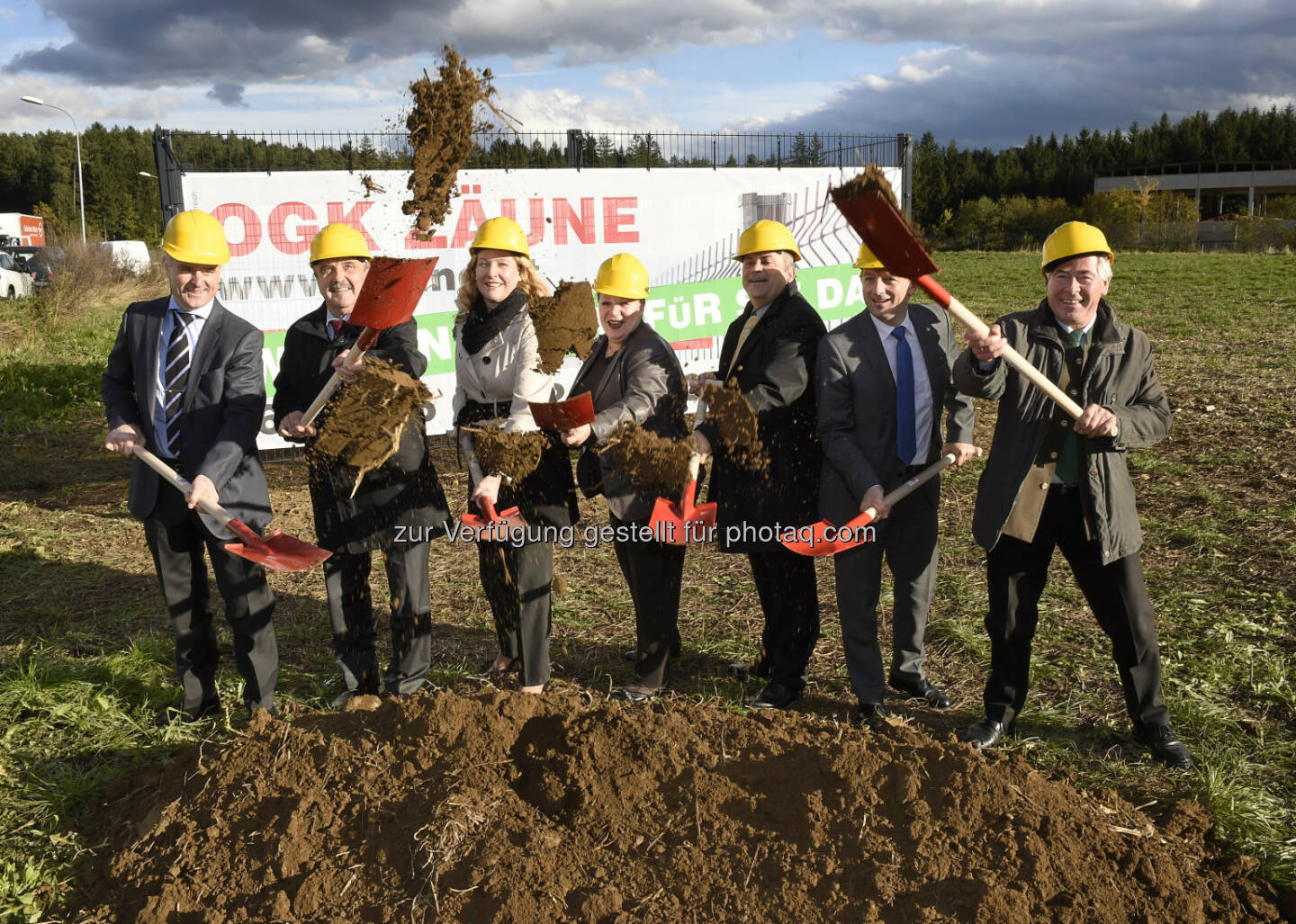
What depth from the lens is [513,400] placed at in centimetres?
402

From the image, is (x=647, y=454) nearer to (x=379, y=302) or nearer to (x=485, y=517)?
(x=485, y=517)

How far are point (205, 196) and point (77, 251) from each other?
797 inches

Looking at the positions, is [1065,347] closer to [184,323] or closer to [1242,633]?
[1242,633]

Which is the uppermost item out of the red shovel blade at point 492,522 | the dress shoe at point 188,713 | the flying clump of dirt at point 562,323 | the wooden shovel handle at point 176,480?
the flying clump of dirt at point 562,323

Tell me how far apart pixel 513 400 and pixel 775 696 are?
5.51 ft

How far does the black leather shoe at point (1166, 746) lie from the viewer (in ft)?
11.6

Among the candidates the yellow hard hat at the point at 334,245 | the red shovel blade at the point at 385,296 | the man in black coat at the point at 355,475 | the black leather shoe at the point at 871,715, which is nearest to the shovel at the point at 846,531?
the black leather shoe at the point at 871,715

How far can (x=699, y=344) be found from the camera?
8508 mm

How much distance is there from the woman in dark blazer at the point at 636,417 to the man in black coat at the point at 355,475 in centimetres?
71

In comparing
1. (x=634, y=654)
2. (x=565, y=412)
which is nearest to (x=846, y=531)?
(x=565, y=412)

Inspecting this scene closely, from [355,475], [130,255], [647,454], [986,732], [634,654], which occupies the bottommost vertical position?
[634,654]

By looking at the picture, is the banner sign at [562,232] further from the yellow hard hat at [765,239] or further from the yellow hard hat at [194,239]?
the yellow hard hat at [765,239]

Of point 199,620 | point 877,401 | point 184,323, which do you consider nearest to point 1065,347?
point 877,401

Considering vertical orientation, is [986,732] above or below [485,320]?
below
